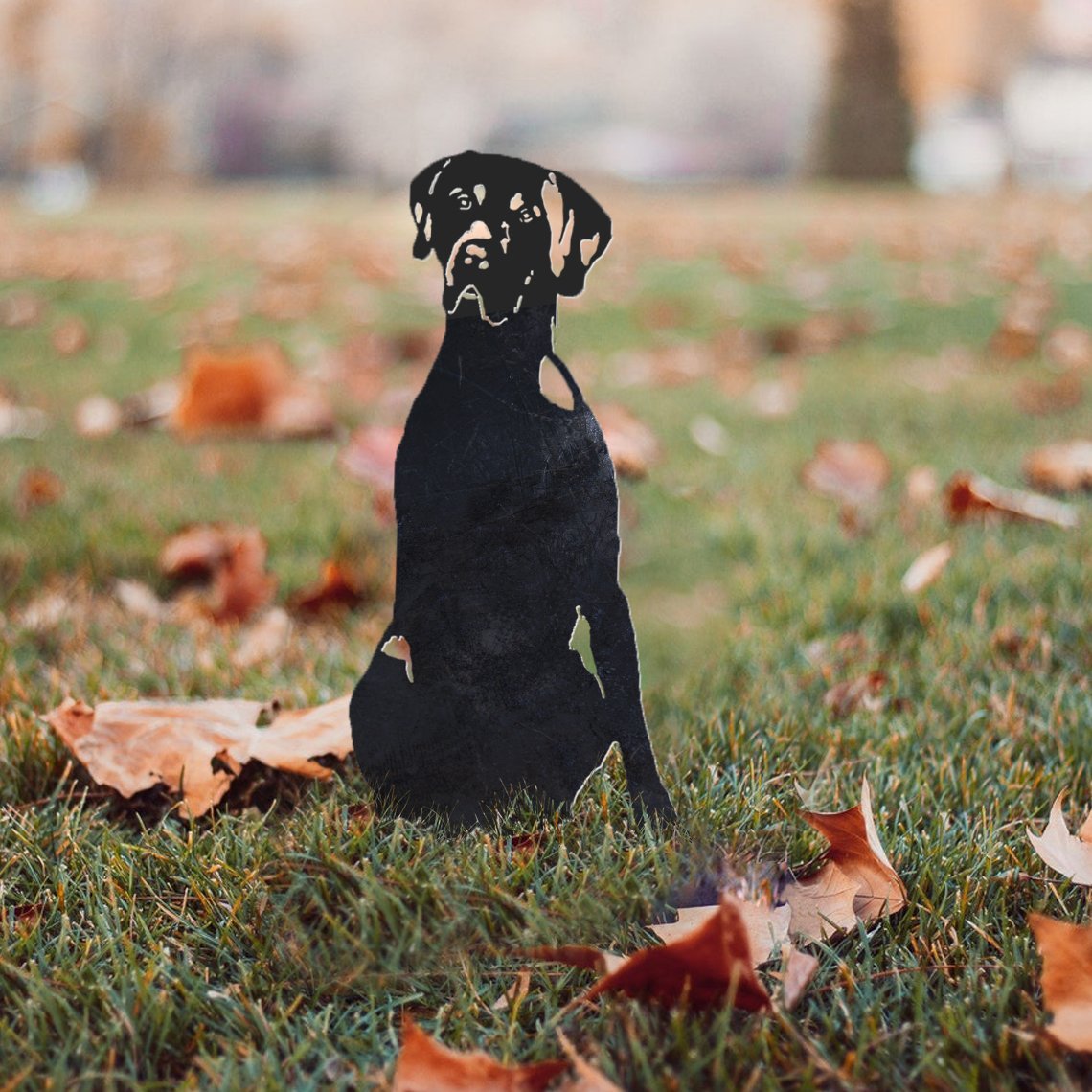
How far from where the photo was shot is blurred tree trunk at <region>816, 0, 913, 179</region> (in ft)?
60.1

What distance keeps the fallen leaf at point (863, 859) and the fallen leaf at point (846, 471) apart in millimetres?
Answer: 1784

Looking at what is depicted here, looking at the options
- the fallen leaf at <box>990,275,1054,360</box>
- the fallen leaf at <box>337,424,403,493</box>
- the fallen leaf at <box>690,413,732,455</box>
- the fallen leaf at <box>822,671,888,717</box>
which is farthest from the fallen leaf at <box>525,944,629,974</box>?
the fallen leaf at <box>990,275,1054,360</box>

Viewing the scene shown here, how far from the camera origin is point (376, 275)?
23.4 feet

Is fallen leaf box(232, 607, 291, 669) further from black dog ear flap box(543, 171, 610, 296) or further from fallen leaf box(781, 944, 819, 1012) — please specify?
fallen leaf box(781, 944, 819, 1012)

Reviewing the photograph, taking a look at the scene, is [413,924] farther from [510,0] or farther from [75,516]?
[510,0]

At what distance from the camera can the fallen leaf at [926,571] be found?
7.94 feet

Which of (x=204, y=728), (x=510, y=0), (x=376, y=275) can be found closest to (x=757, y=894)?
(x=204, y=728)

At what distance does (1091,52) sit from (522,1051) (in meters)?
38.9

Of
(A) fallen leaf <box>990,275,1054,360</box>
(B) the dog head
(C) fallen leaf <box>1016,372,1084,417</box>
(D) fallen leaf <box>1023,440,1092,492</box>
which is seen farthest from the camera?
(A) fallen leaf <box>990,275,1054,360</box>

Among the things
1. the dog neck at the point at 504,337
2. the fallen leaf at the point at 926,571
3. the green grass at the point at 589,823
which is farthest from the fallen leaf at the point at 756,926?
the fallen leaf at the point at 926,571

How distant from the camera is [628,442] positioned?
3.31m

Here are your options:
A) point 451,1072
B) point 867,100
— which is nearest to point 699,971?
point 451,1072

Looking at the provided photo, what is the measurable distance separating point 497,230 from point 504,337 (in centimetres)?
12

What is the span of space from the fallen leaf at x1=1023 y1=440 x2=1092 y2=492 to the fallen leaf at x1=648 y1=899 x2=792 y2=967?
84.2 inches
